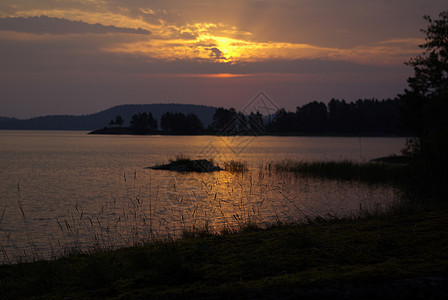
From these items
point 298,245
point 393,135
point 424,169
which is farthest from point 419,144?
point 393,135

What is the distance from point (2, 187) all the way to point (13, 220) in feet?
41.1

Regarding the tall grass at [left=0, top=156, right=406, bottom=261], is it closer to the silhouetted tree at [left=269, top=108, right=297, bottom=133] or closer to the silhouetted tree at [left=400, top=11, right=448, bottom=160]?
the silhouetted tree at [left=400, top=11, right=448, bottom=160]

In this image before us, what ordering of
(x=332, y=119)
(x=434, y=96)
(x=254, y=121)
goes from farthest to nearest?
(x=332, y=119)
(x=254, y=121)
(x=434, y=96)

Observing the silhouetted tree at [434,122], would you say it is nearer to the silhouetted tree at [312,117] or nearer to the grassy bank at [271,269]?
the grassy bank at [271,269]

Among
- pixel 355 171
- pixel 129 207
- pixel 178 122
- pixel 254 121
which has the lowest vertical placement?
pixel 355 171

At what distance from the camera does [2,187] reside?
25.9 m

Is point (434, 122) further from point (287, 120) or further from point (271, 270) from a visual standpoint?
point (287, 120)

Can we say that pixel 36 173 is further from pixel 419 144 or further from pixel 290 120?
pixel 290 120

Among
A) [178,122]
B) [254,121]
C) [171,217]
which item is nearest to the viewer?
[171,217]

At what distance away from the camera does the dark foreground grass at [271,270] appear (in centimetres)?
431

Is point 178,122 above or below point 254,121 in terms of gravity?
above

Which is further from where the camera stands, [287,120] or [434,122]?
[287,120]

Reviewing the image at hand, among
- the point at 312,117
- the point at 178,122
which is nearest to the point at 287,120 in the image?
the point at 312,117

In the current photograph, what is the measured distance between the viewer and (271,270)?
18.6 feet
